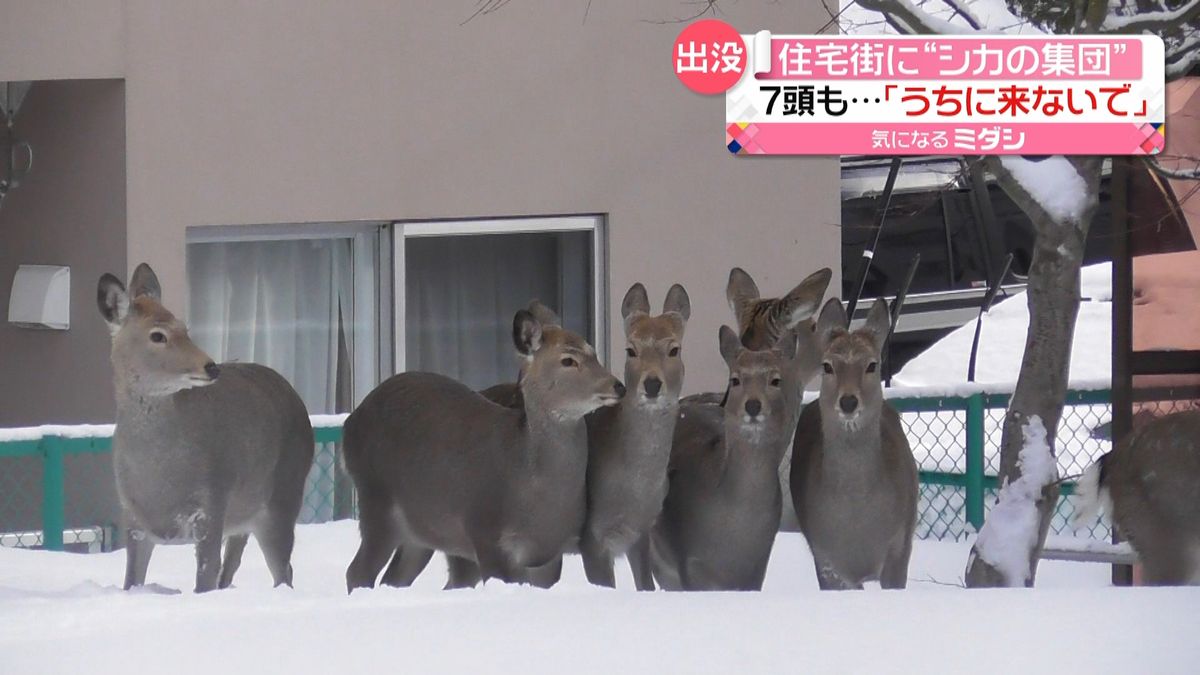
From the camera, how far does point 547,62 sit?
9562 millimetres

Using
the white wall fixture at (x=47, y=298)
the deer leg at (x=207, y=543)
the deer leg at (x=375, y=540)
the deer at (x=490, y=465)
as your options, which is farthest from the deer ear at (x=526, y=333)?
the white wall fixture at (x=47, y=298)

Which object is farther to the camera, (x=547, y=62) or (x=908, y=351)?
(x=908, y=351)

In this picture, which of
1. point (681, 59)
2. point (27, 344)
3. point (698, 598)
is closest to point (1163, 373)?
point (681, 59)

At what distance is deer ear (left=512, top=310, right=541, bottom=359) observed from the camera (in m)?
6.09

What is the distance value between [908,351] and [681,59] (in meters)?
9.92

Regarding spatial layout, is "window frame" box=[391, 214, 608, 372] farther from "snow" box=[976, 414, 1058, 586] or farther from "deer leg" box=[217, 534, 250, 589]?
"snow" box=[976, 414, 1058, 586]

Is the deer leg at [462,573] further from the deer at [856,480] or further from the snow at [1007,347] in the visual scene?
the snow at [1007,347]

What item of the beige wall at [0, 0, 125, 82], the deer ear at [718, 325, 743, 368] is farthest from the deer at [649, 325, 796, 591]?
the beige wall at [0, 0, 125, 82]

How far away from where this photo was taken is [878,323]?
618cm

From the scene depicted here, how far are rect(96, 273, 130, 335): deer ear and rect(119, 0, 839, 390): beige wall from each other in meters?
2.71

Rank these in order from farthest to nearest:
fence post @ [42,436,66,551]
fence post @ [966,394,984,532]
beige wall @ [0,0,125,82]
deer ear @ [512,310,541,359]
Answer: fence post @ [966,394,984,532] < beige wall @ [0,0,125,82] < fence post @ [42,436,66,551] < deer ear @ [512,310,541,359]

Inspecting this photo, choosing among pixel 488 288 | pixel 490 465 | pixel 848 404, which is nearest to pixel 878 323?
pixel 848 404

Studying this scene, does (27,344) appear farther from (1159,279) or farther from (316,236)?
(1159,279)

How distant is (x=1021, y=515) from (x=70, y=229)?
5.11m
